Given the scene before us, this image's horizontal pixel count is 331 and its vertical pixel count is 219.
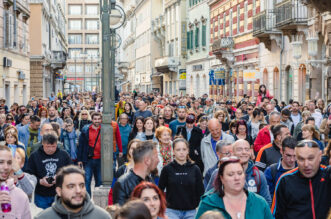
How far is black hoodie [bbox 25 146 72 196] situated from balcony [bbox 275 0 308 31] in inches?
723

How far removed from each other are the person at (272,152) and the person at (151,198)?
9.89 feet

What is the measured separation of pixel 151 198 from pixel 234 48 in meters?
33.9

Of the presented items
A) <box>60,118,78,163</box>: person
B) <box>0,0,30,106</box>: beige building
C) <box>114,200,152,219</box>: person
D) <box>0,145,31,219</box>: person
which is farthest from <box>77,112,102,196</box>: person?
<box>0,0,30,106</box>: beige building

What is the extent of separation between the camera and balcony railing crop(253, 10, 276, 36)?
29031 millimetres

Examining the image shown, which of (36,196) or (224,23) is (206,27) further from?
(36,196)

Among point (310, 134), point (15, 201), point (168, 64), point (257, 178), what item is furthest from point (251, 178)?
point (168, 64)

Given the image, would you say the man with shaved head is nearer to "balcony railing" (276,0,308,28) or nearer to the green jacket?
the green jacket

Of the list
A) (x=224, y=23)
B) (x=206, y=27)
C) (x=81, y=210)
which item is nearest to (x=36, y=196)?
(x=81, y=210)

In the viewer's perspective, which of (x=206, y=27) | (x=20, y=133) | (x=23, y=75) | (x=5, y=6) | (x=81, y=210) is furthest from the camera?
(x=206, y=27)

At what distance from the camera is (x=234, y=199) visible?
5.20 m

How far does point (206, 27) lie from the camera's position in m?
46.9

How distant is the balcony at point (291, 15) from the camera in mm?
25673

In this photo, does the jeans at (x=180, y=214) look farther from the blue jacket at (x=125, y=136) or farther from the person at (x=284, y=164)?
the blue jacket at (x=125, y=136)

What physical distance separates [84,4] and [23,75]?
336 ft
